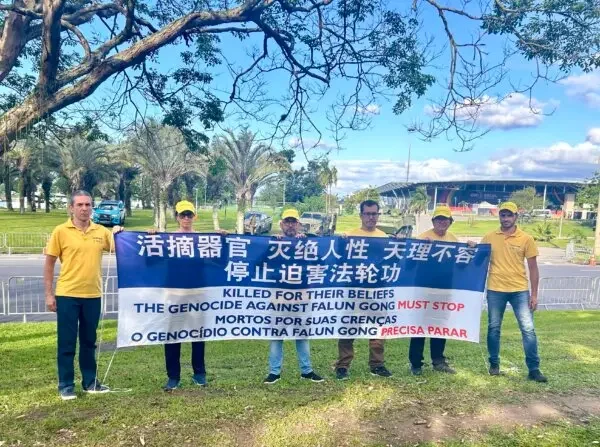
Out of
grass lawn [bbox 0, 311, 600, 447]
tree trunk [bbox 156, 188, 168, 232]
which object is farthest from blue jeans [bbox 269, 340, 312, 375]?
tree trunk [bbox 156, 188, 168, 232]

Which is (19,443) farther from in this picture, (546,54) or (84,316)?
(546,54)

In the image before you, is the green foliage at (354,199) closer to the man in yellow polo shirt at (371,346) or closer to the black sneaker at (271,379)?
the man in yellow polo shirt at (371,346)

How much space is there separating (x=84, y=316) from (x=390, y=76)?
5.58 m

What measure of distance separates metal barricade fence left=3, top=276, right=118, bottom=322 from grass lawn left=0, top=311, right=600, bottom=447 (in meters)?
3.76

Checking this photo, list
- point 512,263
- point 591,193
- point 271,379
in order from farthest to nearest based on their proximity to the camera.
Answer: point 591,193 → point 512,263 → point 271,379

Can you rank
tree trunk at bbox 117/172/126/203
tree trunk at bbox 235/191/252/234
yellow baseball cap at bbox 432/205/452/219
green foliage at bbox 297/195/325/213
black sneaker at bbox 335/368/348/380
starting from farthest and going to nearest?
tree trunk at bbox 117/172/126/203
green foliage at bbox 297/195/325/213
tree trunk at bbox 235/191/252/234
yellow baseball cap at bbox 432/205/452/219
black sneaker at bbox 335/368/348/380

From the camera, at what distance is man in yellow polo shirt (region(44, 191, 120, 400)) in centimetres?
412

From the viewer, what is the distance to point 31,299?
1053cm

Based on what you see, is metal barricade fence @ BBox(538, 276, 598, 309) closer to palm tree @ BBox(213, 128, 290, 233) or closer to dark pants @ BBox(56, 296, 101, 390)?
dark pants @ BBox(56, 296, 101, 390)

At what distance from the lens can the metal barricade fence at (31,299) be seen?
9.23m

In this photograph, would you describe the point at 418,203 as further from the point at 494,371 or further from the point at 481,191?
the point at 494,371

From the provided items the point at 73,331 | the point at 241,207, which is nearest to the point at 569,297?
the point at 73,331

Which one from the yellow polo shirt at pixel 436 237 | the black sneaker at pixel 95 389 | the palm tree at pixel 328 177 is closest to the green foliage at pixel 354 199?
the palm tree at pixel 328 177

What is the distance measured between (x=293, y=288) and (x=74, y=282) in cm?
206
